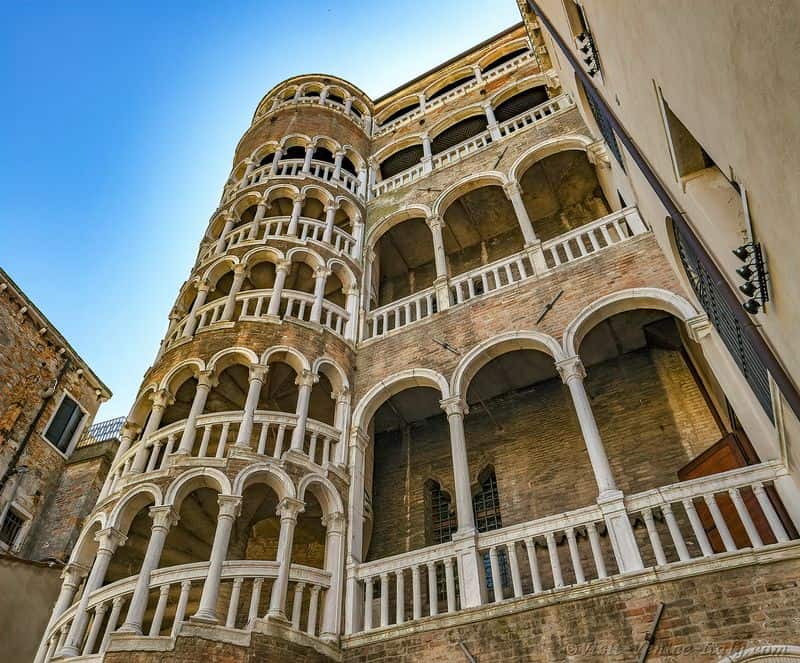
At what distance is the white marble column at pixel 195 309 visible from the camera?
12842 millimetres

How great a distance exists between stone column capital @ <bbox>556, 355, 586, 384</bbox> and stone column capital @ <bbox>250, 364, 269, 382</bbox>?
5440 millimetres

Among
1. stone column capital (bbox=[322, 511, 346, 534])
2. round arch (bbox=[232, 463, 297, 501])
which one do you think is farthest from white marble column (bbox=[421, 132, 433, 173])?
stone column capital (bbox=[322, 511, 346, 534])

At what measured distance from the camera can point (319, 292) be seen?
44.5 ft

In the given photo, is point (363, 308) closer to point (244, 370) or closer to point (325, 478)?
point (244, 370)

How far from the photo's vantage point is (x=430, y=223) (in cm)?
1508

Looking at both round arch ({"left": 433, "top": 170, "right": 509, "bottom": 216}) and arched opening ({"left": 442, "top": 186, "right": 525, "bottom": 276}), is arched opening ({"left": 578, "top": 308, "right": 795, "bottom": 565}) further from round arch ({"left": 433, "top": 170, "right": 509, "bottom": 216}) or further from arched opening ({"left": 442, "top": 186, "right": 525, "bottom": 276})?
round arch ({"left": 433, "top": 170, "right": 509, "bottom": 216})

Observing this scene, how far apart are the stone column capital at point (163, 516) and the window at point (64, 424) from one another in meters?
11.7

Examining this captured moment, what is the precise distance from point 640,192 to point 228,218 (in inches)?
423

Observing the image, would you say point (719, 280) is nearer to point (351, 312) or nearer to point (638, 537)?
point (638, 537)

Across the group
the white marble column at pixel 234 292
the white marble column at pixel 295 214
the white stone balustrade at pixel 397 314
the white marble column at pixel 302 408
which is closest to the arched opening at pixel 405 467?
the white stone balustrade at pixel 397 314

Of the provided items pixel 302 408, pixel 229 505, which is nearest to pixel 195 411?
pixel 302 408

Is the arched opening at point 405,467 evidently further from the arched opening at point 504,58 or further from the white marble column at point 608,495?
the arched opening at point 504,58

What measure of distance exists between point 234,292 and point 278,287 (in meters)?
0.98

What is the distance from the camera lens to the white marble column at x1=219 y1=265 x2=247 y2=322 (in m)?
12.6
